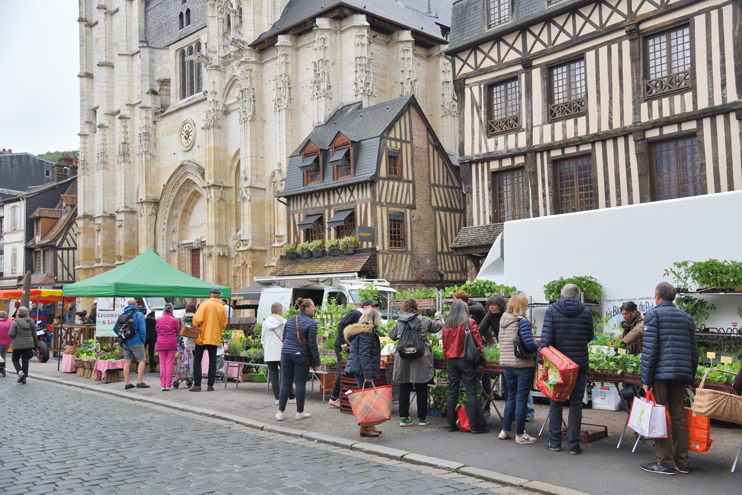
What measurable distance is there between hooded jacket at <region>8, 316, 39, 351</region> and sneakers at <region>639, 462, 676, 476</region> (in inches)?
474

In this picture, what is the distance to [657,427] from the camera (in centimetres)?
534

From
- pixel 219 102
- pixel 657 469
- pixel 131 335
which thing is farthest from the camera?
pixel 219 102

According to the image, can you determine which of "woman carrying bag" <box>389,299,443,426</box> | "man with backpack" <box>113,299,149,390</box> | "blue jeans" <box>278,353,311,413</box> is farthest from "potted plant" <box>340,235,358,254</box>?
"woman carrying bag" <box>389,299,443,426</box>

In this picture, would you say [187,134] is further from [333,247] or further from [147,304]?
[147,304]

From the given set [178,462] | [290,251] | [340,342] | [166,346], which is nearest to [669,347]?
[178,462]

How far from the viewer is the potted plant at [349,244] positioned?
69.3 ft

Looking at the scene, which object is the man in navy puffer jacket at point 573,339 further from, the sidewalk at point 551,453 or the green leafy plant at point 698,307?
the green leafy plant at point 698,307

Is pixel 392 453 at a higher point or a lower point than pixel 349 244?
lower

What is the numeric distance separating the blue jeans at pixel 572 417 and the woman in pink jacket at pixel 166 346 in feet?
24.6

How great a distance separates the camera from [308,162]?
2345cm

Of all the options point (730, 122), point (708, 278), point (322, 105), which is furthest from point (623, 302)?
point (322, 105)

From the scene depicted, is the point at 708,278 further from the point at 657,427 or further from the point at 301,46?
the point at 301,46

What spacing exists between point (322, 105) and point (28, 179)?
36.6 metres

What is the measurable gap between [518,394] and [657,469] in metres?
1.55
